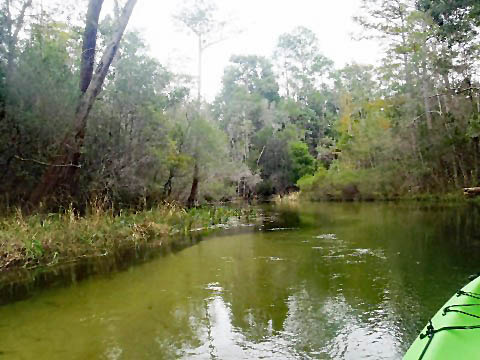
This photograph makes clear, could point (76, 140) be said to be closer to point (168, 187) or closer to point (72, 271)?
point (72, 271)

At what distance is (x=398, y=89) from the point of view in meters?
23.1

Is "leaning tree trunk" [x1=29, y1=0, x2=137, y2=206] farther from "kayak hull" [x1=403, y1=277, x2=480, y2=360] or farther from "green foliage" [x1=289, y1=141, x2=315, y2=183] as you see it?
"green foliage" [x1=289, y1=141, x2=315, y2=183]

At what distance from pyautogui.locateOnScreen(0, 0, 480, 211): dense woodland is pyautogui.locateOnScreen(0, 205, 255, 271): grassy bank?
0.76 metres

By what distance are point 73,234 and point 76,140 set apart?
2.30 metres

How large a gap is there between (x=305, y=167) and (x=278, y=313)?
104ft

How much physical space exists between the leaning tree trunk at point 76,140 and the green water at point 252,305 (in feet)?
9.80

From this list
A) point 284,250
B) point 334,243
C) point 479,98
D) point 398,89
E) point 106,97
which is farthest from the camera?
point 398,89

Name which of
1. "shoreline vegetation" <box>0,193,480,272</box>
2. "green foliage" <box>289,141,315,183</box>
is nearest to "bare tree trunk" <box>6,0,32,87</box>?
"shoreline vegetation" <box>0,193,480,272</box>

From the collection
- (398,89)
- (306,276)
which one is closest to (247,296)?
(306,276)

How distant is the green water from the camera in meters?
4.03

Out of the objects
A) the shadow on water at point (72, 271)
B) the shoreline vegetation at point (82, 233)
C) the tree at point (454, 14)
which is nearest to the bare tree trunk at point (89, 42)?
the shoreline vegetation at point (82, 233)

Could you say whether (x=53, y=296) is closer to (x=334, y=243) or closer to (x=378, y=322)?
(x=378, y=322)

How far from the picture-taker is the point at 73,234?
8.81m

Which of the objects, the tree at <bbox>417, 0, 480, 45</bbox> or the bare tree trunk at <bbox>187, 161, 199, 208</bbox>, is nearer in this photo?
the tree at <bbox>417, 0, 480, 45</bbox>
